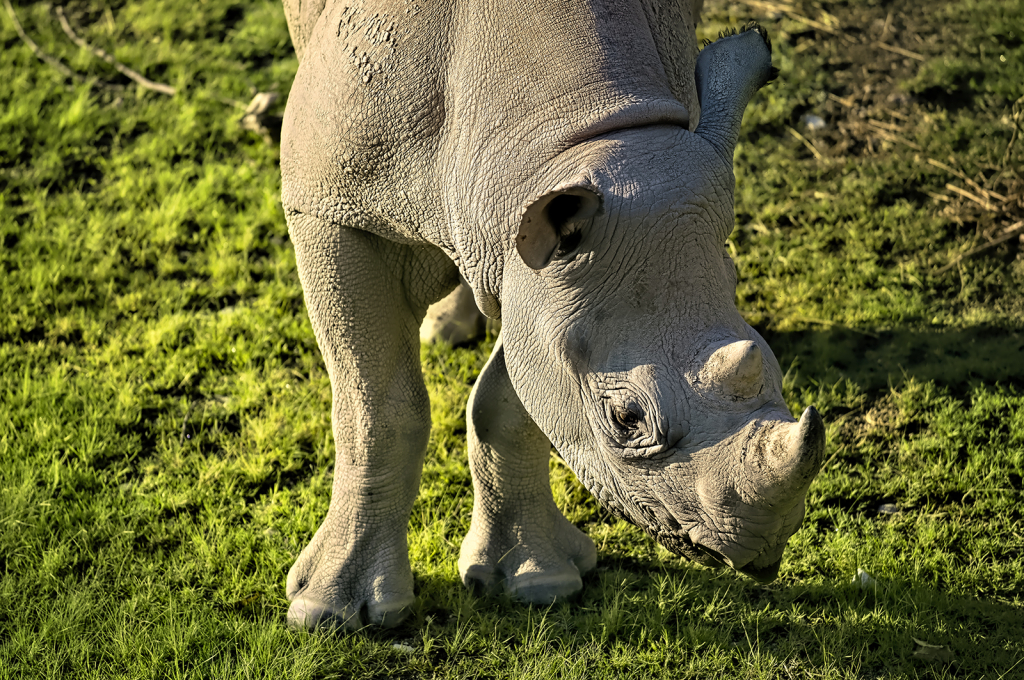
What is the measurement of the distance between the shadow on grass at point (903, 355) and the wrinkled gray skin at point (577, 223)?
221 cm

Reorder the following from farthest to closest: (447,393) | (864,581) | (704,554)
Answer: (447,393) → (864,581) → (704,554)

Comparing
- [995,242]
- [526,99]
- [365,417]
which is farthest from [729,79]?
[995,242]

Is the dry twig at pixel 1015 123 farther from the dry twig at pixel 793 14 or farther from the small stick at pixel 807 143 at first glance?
the dry twig at pixel 793 14

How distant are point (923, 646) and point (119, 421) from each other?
3.57 m

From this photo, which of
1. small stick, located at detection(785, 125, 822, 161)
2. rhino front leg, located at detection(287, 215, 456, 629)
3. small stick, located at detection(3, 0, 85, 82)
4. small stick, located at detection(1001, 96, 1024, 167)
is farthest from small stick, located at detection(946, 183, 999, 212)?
small stick, located at detection(3, 0, 85, 82)

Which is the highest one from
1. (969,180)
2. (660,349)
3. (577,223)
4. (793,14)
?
(577,223)

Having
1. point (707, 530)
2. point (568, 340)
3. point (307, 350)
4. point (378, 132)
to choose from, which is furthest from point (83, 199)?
point (707, 530)

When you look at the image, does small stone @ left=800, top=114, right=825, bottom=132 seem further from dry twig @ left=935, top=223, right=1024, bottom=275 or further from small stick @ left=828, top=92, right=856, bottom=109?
dry twig @ left=935, top=223, right=1024, bottom=275

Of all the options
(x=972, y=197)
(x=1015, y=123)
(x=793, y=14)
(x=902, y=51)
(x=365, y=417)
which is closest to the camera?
(x=365, y=417)

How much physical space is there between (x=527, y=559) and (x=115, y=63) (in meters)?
5.36

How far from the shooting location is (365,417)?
3.52m

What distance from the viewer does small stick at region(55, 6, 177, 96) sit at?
7.11 metres

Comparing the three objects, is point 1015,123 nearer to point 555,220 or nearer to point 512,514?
point 512,514

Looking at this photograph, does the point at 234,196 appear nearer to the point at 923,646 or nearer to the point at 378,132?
the point at 378,132
